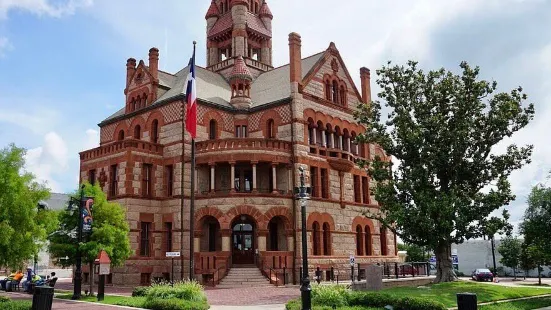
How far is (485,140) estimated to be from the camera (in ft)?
94.1

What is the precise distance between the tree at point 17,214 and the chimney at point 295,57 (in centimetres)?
2111

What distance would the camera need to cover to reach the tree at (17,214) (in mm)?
22172

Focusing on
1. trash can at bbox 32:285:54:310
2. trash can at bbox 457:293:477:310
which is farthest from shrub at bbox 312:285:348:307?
trash can at bbox 32:285:54:310

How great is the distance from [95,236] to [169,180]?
1101cm

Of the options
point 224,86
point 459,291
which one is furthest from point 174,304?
point 224,86

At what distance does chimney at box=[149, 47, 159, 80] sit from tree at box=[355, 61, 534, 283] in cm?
2016

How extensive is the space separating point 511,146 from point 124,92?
3141 cm

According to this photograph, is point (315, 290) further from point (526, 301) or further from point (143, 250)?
point (143, 250)

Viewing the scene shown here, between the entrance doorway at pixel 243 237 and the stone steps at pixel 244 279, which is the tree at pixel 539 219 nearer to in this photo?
the stone steps at pixel 244 279

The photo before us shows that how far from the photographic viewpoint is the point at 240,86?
1684 inches

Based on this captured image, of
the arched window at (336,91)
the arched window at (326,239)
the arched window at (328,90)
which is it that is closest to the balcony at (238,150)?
the arched window at (326,239)

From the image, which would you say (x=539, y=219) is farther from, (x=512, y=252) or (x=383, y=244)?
(x=512, y=252)

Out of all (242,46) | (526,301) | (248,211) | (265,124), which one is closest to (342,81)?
(265,124)

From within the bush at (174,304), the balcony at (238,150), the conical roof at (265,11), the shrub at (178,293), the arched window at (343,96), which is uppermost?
the conical roof at (265,11)
